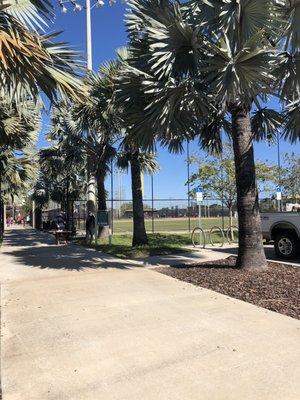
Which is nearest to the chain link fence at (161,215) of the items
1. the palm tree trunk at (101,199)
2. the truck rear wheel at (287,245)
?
the palm tree trunk at (101,199)

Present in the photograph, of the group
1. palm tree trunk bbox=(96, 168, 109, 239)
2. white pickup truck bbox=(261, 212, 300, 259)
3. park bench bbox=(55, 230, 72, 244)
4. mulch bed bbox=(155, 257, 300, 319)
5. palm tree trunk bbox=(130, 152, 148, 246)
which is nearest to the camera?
mulch bed bbox=(155, 257, 300, 319)

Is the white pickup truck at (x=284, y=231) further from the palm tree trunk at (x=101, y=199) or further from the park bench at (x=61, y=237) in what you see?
the palm tree trunk at (x=101, y=199)

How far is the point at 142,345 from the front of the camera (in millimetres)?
5652

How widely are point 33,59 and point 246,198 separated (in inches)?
231

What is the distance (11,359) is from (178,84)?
6607mm

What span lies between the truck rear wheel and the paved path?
15.3 feet

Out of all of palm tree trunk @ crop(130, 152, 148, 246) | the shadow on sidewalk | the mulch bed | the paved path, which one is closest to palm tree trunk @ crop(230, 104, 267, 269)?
the mulch bed

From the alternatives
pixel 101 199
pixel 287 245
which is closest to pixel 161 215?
pixel 101 199

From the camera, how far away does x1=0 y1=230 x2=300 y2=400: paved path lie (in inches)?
175

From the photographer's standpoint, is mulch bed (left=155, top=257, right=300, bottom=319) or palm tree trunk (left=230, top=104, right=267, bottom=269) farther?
palm tree trunk (left=230, top=104, right=267, bottom=269)

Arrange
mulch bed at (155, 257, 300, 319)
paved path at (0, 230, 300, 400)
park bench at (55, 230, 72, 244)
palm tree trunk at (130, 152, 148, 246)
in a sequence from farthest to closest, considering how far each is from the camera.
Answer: park bench at (55, 230, 72, 244)
palm tree trunk at (130, 152, 148, 246)
mulch bed at (155, 257, 300, 319)
paved path at (0, 230, 300, 400)

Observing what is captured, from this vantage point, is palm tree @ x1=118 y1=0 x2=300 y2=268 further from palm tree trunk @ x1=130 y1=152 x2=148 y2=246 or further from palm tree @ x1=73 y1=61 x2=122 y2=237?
palm tree trunk @ x1=130 y1=152 x2=148 y2=246

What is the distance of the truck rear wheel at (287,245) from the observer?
42.5 ft

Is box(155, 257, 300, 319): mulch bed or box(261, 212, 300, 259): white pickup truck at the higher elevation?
box(261, 212, 300, 259): white pickup truck
